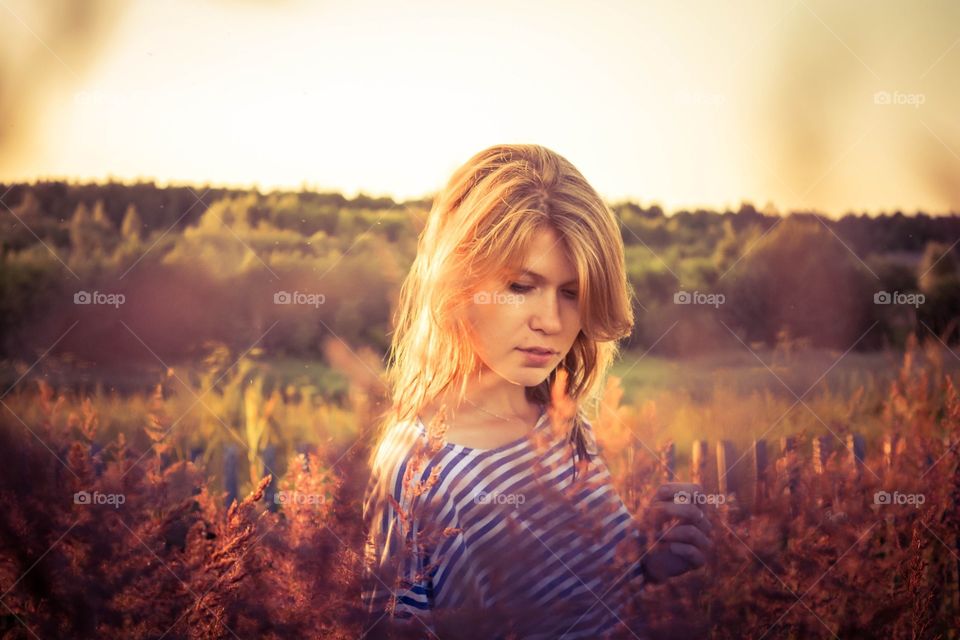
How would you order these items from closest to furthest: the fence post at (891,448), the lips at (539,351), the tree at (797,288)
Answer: the lips at (539,351), the fence post at (891,448), the tree at (797,288)

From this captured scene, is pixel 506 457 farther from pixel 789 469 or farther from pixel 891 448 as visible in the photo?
pixel 891 448

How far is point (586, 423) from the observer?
3.23 meters

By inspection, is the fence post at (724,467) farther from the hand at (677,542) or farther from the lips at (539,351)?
the lips at (539,351)

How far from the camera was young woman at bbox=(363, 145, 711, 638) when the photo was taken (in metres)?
2.75

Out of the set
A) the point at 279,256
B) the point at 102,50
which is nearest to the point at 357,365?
the point at 279,256

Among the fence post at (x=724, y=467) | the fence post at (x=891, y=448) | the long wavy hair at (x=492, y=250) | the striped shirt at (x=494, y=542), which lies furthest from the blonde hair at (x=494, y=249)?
the fence post at (x=891, y=448)

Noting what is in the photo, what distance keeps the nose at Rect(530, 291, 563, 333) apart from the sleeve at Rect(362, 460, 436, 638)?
26.9 inches

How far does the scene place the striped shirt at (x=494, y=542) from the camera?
8.94 feet

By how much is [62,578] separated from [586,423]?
71.7 inches

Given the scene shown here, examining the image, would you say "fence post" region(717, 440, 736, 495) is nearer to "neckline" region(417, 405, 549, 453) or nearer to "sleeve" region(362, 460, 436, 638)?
"neckline" region(417, 405, 549, 453)

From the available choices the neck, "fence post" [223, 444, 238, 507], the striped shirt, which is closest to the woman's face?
the neck

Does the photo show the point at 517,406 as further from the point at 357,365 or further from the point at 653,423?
the point at 357,365

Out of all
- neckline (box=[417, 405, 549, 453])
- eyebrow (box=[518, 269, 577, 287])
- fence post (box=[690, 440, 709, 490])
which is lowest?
fence post (box=[690, 440, 709, 490])

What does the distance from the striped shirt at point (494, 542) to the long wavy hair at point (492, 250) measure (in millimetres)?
193
